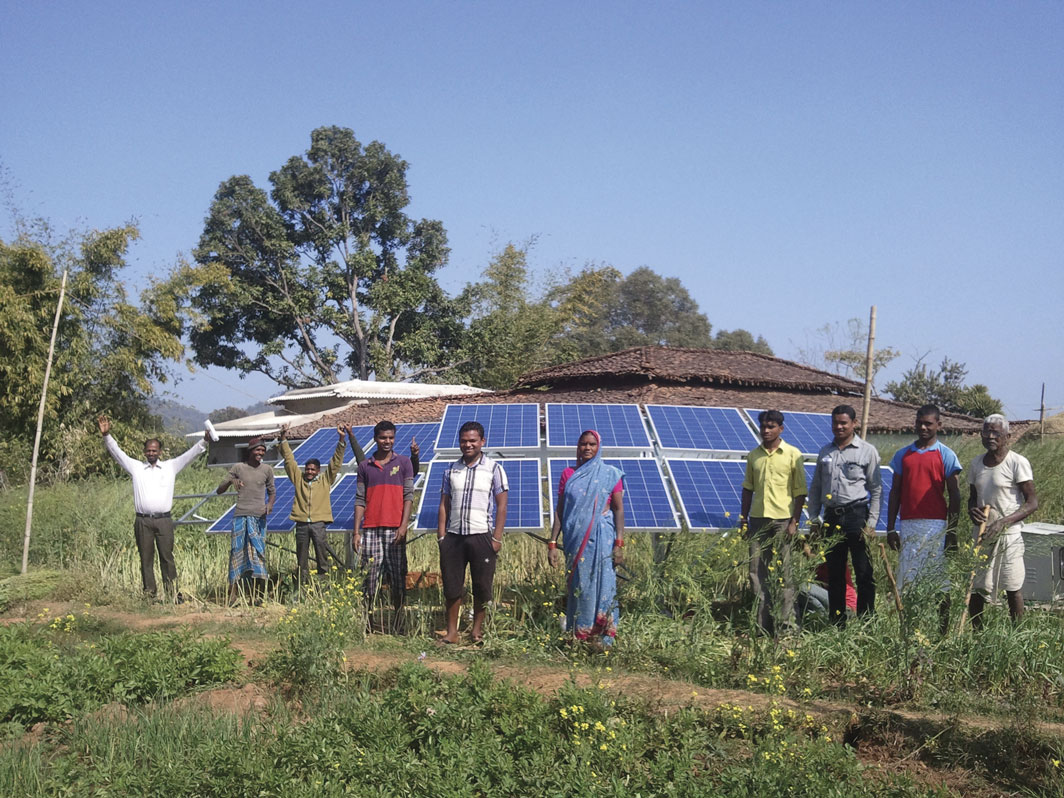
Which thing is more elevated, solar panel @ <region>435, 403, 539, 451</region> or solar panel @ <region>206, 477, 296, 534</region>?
solar panel @ <region>435, 403, 539, 451</region>

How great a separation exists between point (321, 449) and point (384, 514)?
3.09 m

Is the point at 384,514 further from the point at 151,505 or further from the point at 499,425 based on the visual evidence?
the point at 151,505

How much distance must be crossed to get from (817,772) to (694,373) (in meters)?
21.0

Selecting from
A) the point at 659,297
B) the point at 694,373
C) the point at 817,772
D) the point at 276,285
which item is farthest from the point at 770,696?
the point at 659,297

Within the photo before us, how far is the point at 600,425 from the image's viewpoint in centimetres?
1089

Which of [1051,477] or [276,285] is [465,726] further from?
[276,285]

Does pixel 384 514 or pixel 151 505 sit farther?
pixel 151 505

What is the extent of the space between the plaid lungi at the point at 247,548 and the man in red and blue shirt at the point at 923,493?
20.1 ft

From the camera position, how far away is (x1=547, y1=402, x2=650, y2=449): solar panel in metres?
10.3

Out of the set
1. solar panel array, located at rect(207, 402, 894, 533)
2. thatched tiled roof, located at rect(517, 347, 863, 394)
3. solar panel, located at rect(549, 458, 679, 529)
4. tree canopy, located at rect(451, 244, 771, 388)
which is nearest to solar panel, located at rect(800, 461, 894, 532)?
solar panel array, located at rect(207, 402, 894, 533)

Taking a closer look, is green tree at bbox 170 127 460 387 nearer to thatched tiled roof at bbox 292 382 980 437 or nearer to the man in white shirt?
thatched tiled roof at bbox 292 382 980 437

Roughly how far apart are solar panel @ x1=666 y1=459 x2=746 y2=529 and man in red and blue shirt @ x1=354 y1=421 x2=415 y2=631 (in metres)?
2.52

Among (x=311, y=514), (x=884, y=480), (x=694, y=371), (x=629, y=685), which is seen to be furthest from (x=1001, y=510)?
(x=694, y=371)

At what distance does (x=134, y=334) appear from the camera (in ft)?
79.8
